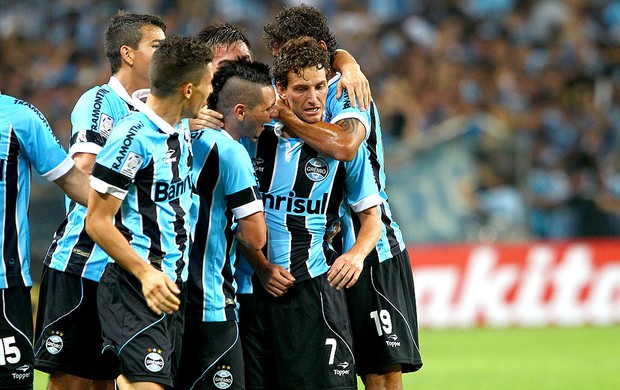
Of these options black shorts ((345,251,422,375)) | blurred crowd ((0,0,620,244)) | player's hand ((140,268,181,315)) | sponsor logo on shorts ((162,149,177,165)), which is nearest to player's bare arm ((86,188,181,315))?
player's hand ((140,268,181,315))

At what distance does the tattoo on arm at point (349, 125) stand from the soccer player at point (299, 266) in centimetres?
16

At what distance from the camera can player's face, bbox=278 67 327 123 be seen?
5641mm

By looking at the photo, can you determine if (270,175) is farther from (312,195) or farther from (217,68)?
(217,68)

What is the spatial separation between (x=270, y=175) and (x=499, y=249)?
8364 mm

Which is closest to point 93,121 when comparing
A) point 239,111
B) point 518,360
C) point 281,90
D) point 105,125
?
point 105,125

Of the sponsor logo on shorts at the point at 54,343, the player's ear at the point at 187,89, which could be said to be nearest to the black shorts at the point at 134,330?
the sponsor logo on shorts at the point at 54,343

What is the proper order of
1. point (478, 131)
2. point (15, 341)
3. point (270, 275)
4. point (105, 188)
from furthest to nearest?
point (478, 131)
point (270, 275)
point (15, 341)
point (105, 188)

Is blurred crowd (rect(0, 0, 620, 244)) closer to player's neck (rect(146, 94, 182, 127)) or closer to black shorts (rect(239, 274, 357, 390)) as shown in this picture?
black shorts (rect(239, 274, 357, 390))

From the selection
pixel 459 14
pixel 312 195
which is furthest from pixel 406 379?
pixel 459 14

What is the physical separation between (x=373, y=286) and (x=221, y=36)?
1679 mm

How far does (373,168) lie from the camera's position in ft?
20.6

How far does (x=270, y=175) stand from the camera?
5781 mm

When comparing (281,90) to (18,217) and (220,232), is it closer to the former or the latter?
(220,232)

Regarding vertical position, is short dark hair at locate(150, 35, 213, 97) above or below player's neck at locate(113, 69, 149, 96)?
below
